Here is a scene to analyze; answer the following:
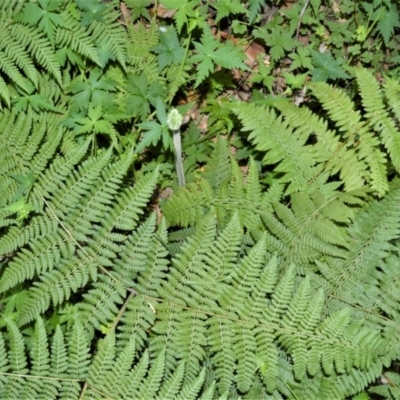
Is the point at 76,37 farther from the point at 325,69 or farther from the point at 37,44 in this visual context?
the point at 325,69

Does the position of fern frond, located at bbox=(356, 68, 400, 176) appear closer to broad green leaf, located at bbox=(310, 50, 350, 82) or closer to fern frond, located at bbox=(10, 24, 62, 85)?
broad green leaf, located at bbox=(310, 50, 350, 82)

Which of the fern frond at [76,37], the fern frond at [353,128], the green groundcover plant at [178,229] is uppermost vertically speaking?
the fern frond at [353,128]

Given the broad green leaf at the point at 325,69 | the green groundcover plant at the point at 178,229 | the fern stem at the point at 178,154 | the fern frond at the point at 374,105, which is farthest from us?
the broad green leaf at the point at 325,69

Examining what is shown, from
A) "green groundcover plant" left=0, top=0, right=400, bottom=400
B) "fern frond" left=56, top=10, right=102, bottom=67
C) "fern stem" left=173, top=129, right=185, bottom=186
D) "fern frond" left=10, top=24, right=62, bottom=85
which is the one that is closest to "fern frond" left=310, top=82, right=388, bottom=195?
"green groundcover plant" left=0, top=0, right=400, bottom=400

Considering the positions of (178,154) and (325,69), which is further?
(325,69)

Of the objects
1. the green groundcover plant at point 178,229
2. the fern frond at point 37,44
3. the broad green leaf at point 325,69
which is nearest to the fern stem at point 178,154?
the green groundcover plant at point 178,229

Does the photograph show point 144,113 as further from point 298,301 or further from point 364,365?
point 364,365

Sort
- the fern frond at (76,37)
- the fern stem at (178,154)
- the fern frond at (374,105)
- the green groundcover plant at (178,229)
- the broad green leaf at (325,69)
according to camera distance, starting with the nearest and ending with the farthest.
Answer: the green groundcover plant at (178,229) → the fern stem at (178,154) → the fern frond at (374,105) → the fern frond at (76,37) → the broad green leaf at (325,69)

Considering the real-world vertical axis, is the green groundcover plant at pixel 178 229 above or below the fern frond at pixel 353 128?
below

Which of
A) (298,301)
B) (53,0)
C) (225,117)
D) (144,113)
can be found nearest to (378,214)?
(298,301)

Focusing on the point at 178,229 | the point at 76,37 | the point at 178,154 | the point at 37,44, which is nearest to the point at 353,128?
the point at 178,154

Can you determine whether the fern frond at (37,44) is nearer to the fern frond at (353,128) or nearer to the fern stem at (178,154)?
the fern stem at (178,154)

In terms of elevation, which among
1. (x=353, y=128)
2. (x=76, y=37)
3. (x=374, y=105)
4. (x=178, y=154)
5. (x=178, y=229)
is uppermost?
(x=374, y=105)

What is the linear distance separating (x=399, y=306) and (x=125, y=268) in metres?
1.76
